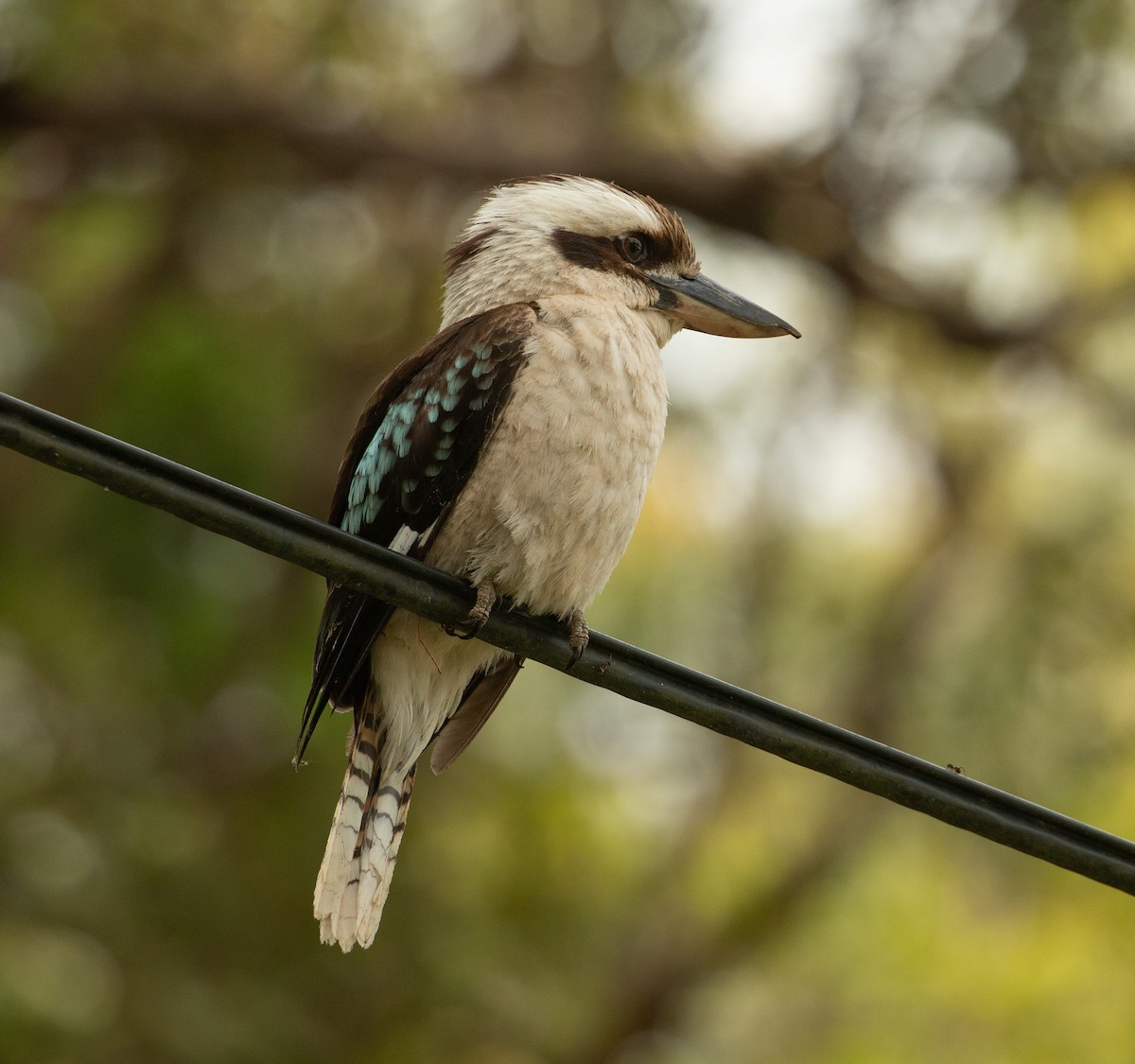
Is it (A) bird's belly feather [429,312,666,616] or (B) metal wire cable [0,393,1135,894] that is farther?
(A) bird's belly feather [429,312,666,616]

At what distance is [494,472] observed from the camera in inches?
101

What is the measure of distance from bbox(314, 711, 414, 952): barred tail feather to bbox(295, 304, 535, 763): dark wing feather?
212 mm

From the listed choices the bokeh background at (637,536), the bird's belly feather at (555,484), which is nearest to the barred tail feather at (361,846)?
the bird's belly feather at (555,484)

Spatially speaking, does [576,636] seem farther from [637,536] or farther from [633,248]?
[637,536]

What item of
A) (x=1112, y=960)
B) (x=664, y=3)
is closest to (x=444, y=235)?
(x=664, y=3)

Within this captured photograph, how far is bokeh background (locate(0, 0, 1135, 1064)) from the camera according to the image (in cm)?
507

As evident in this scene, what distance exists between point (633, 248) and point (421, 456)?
2.77 ft

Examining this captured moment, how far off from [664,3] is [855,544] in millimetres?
2646

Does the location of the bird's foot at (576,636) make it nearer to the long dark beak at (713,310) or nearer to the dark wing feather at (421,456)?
the dark wing feather at (421,456)

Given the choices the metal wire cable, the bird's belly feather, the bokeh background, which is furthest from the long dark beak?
the bokeh background

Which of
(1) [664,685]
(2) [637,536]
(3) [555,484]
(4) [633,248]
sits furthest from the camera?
(2) [637,536]

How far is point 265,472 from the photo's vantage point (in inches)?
221

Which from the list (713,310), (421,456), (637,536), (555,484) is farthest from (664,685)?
(637,536)

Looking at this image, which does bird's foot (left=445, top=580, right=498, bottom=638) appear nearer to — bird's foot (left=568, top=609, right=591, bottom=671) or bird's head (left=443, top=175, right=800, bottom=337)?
bird's foot (left=568, top=609, right=591, bottom=671)
